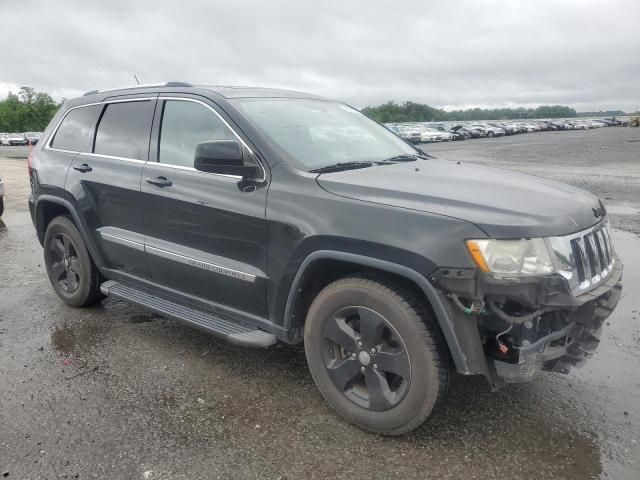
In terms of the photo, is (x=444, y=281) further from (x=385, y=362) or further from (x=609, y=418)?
(x=609, y=418)

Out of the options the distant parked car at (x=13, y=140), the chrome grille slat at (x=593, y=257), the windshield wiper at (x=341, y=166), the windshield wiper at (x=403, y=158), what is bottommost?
the distant parked car at (x=13, y=140)

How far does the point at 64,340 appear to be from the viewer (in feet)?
14.2

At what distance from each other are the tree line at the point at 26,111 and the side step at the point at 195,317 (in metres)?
95.8

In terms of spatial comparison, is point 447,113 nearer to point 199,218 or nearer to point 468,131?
point 468,131

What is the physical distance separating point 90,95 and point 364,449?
12.2ft

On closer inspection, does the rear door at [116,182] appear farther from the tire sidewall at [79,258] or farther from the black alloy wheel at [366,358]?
→ the black alloy wheel at [366,358]

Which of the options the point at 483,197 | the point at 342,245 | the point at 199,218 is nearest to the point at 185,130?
the point at 199,218

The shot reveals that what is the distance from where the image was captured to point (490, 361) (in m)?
2.69

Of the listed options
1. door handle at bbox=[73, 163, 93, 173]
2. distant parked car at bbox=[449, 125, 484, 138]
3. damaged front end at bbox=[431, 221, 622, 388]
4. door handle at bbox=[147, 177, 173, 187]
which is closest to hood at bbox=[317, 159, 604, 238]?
damaged front end at bbox=[431, 221, 622, 388]

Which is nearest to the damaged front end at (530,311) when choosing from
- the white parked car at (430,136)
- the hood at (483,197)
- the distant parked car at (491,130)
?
the hood at (483,197)

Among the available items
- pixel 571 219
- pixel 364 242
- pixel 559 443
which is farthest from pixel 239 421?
pixel 571 219

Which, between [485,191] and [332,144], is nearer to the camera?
[485,191]

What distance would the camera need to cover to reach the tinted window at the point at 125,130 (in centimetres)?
405

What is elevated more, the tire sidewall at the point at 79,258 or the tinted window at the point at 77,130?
the tinted window at the point at 77,130
